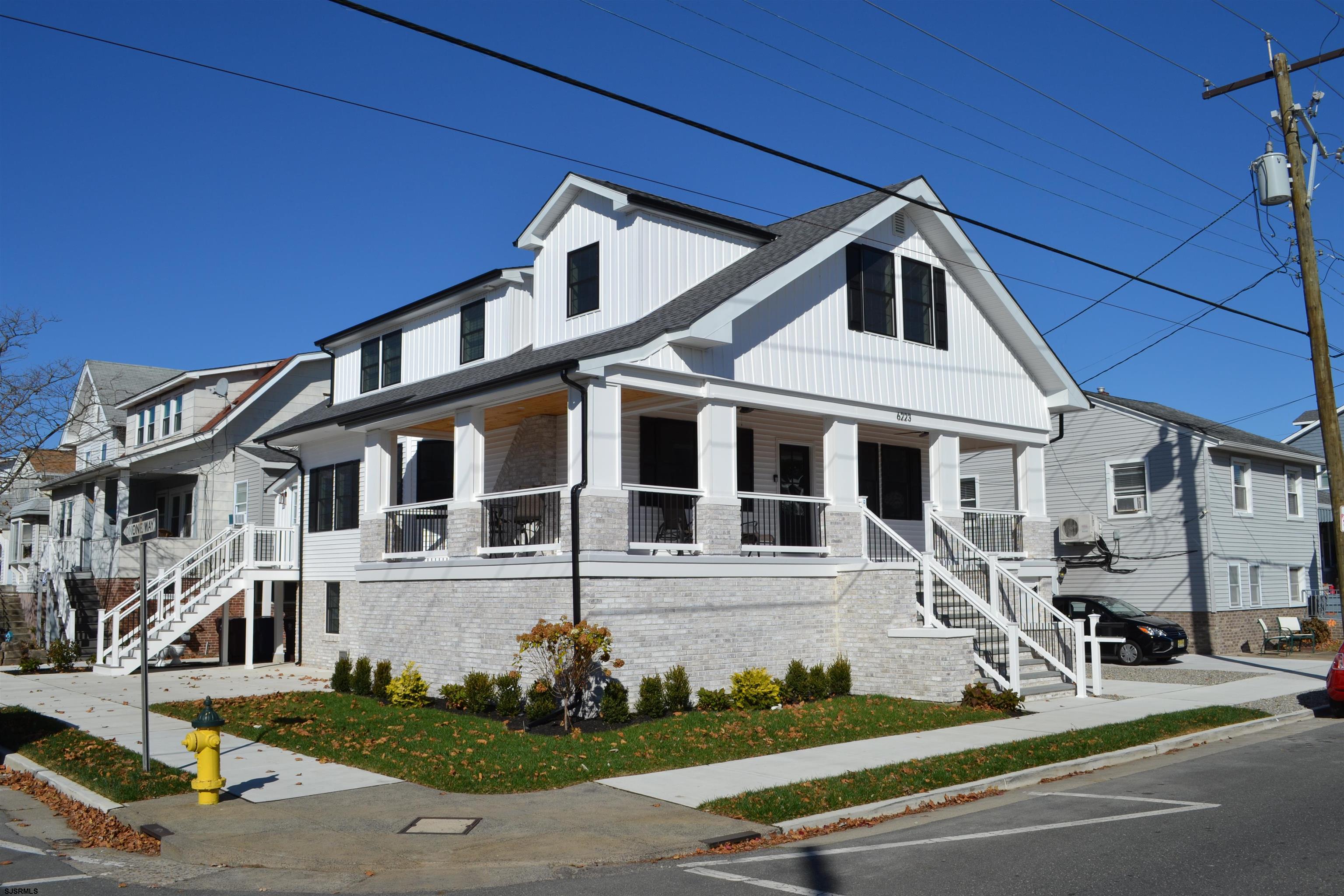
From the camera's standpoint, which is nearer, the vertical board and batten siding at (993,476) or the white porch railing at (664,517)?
the white porch railing at (664,517)

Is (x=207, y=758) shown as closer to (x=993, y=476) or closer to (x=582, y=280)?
(x=582, y=280)

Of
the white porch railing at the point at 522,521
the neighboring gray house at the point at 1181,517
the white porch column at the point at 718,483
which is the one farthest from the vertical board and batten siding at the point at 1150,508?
the white porch railing at the point at 522,521

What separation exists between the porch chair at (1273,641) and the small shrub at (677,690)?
20882mm

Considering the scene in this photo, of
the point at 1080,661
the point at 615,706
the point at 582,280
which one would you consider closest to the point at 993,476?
the point at 1080,661

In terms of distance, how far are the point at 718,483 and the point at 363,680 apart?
730cm

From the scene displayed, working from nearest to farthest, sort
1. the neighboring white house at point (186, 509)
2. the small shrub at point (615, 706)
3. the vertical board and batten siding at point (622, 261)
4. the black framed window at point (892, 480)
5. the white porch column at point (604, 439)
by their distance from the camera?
1. the small shrub at point (615, 706)
2. the white porch column at point (604, 439)
3. the vertical board and batten siding at point (622, 261)
4. the black framed window at point (892, 480)
5. the neighboring white house at point (186, 509)

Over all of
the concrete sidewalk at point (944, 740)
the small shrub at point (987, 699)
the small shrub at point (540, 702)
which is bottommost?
the concrete sidewalk at point (944, 740)

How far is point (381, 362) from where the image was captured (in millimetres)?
25016

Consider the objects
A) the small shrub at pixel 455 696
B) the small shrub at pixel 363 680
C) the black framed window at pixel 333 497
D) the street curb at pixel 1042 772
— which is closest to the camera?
the street curb at pixel 1042 772

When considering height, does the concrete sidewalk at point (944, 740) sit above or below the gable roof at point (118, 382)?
below

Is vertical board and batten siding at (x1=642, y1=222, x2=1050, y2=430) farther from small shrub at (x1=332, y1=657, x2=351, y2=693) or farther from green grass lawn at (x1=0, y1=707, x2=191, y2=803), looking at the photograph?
green grass lawn at (x1=0, y1=707, x2=191, y2=803)

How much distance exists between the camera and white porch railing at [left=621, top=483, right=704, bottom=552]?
1744 centimetres

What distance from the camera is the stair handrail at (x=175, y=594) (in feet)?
79.9

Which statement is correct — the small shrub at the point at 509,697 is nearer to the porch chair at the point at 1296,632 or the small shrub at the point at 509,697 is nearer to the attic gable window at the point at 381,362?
the attic gable window at the point at 381,362
